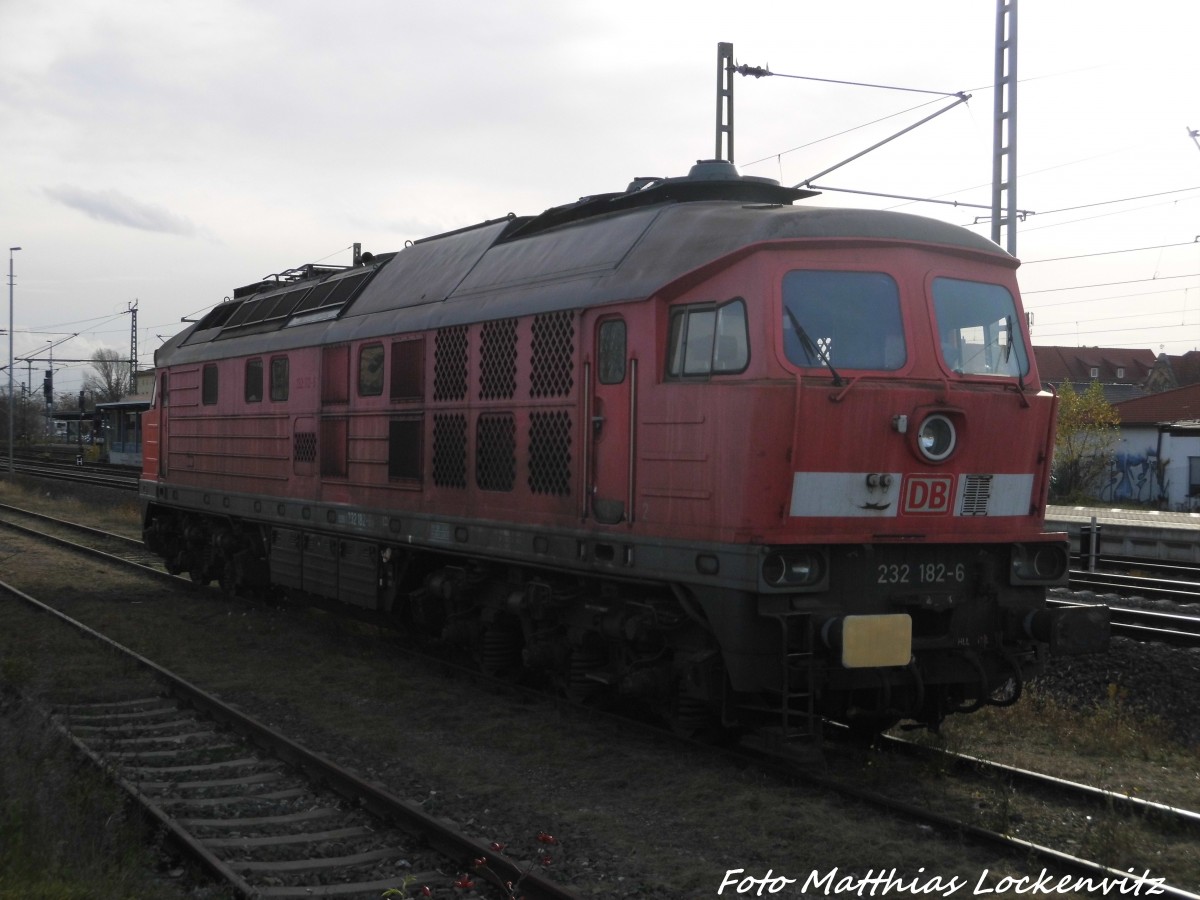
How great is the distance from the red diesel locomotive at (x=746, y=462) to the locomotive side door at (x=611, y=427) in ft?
0.07

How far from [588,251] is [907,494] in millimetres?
2994

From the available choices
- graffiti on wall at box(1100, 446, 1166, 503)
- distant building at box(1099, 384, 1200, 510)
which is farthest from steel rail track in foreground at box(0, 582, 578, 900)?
graffiti on wall at box(1100, 446, 1166, 503)

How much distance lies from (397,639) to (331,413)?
2.50m

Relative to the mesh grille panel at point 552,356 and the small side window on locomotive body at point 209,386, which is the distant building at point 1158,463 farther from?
the mesh grille panel at point 552,356

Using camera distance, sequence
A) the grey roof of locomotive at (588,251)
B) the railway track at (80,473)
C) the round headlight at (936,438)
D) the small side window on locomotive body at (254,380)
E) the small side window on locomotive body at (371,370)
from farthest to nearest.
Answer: the railway track at (80,473) → the small side window on locomotive body at (254,380) → the small side window on locomotive body at (371,370) → the grey roof of locomotive at (588,251) → the round headlight at (936,438)

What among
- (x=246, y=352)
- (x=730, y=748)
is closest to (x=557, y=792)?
(x=730, y=748)

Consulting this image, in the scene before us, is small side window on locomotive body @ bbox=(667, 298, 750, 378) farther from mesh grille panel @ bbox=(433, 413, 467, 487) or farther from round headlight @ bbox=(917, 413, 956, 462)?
mesh grille panel @ bbox=(433, 413, 467, 487)

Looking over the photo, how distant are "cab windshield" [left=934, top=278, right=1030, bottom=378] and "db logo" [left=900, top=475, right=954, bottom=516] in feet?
2.38

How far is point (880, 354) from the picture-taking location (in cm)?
728

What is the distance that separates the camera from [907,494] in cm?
727

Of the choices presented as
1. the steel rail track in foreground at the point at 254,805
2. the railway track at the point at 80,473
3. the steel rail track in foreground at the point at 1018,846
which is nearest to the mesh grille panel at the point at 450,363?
the steel rail track in foreground at the point at 254,805

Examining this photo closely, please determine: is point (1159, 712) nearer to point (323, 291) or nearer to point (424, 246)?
point (424, 246)

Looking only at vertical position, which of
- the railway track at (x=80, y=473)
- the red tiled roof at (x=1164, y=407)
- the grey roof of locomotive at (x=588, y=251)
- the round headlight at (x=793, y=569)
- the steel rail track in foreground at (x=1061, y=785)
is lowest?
the steel rail track in foreground at (x=1061, y=785)

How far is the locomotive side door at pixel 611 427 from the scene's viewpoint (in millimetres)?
7840
